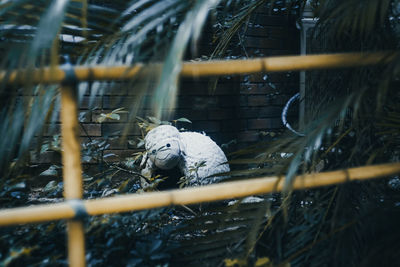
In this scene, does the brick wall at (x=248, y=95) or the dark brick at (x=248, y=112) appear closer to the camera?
the brick wall at (x=248, y=95)

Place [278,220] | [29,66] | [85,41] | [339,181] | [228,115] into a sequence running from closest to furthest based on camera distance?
[29,66], [339,181], [85,41], [278,220], [228,115]

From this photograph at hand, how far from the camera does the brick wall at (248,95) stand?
3.08 m

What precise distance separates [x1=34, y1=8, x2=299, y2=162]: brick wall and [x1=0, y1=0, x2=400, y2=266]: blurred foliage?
5.93 feet

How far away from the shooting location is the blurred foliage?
75 centimetres

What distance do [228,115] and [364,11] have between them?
2.37 metres

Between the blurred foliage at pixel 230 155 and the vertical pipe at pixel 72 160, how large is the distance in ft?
0.24

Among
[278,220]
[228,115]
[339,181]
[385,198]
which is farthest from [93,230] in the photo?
[228,115]

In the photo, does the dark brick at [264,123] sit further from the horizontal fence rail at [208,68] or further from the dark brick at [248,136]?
the horizontal fence rail at [208,68]

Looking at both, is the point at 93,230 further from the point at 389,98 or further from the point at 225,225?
the point at 389,98

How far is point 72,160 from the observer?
0.69 m

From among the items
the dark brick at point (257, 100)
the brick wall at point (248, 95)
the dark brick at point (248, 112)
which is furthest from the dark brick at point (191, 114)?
the dark brick at point (257, 100)

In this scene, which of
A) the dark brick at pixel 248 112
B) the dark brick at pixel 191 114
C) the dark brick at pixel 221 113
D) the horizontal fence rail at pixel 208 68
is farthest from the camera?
the dark brick at pixel 248 112

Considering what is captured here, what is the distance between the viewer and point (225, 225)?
1.00 meters

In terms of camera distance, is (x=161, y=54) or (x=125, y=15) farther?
(x=125, y=15)
